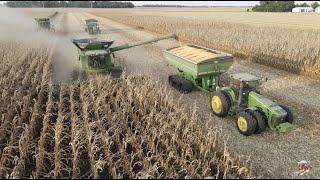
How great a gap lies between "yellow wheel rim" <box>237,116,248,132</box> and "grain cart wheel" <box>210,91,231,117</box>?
717 millimetres

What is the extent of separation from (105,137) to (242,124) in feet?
10.4

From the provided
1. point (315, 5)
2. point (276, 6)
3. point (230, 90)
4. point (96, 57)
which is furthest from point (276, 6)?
point (230, 90)

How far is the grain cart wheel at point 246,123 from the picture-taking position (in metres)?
7.24

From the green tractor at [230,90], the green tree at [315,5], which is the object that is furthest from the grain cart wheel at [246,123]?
the green tree at [315,5]

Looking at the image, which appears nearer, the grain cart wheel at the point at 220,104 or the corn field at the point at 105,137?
the corn field at the point at 105,137

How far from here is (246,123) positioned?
733 centimetres

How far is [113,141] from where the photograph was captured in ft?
22.6

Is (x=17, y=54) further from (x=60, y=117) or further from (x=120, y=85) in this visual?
(x=60, y=117)

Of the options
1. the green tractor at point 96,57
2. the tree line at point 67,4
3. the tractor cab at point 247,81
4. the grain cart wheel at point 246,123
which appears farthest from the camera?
the tree line at point 67,4

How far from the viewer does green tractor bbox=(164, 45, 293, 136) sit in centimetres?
727

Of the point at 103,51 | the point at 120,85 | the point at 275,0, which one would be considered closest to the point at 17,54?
the point at 103,51

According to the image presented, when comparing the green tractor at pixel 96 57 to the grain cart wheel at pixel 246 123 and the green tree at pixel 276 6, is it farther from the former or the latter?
the green tree at pixel 276 6

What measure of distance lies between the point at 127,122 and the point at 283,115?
3582mm

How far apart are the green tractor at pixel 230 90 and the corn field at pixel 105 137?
845 millimetres
